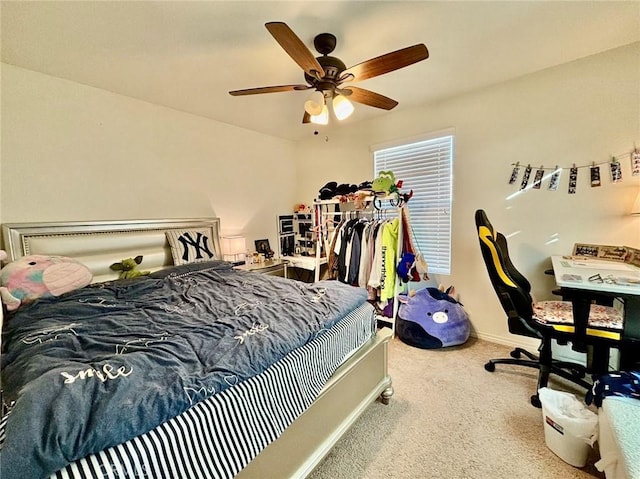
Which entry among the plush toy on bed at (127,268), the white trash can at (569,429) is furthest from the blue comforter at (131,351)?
the white trash can at (569,429)

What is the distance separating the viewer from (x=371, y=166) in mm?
3580

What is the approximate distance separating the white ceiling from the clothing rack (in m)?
1.15

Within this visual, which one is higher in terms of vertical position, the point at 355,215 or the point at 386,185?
the point at 386,185

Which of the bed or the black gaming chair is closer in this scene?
the bed

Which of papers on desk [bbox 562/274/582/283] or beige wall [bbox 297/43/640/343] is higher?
beige wall [bbox 297/43/640/343]

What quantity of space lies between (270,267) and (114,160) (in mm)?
1921

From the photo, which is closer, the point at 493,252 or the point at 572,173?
the point at 493,252

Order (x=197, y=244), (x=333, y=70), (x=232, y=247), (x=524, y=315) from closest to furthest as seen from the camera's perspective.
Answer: (x=333, y=70)
(x=524, y=315)
(x=197, y=244)
(x=232, y=247)

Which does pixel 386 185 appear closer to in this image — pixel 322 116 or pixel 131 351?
pixel 322 116

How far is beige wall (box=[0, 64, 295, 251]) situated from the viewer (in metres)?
2.15

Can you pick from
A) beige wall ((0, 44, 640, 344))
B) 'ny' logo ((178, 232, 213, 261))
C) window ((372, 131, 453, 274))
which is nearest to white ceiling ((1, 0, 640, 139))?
beige wall ((0, 44, 640, 344))

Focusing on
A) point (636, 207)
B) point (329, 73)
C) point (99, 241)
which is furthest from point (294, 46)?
point (636, 207)

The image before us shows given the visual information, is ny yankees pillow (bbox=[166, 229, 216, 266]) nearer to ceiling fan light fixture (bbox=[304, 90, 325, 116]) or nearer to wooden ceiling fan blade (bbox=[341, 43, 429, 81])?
ceiling fan light fixture (bbox=[304, 90, 325, 116])

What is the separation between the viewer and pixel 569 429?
4.73ft
